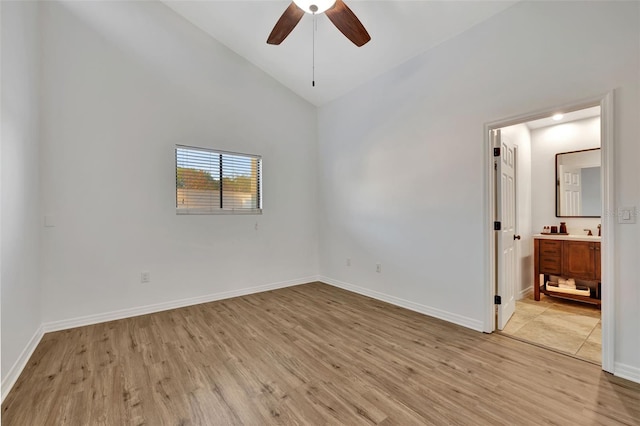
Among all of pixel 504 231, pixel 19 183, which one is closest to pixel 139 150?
pixel 19 183

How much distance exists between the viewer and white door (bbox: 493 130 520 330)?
9.34 feet

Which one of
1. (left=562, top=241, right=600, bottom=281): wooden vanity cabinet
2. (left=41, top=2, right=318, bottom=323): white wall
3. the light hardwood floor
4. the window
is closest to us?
the light hardwood floor

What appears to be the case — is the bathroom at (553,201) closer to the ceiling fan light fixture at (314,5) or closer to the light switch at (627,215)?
the light switch at (627,215)

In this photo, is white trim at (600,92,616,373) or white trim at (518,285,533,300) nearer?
white trim at (600,92,616,373)

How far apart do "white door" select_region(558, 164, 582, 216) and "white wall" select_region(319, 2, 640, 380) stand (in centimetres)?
241

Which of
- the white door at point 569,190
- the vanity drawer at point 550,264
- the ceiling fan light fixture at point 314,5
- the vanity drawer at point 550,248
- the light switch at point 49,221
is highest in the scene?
the ceiling fan light fixture at point 314,5

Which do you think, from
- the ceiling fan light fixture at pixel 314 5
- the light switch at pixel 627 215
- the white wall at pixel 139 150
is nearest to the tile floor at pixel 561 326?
the light switch at pixel 627 215

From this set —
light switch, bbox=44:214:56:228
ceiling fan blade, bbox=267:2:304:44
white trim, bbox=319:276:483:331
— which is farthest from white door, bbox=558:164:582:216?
light switch, bbox=44:214:56:228

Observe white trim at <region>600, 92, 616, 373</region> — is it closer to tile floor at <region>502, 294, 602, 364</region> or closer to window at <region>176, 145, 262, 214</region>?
tile floor at <region>502, 294, 602, 364</region>

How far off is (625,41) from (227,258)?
4524 millimetres

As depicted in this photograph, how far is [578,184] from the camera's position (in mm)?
4023

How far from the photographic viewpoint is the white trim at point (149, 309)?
9.71 ft

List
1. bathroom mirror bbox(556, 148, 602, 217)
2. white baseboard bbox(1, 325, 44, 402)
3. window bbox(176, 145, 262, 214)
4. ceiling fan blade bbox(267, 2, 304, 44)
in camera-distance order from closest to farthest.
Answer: white baseboard bbox(1, 325, 44, 402) < ceiling fan blade bbox(267, 2, 304, 44) < window bbox(176, 145, 262, 214) < bathroom mirror bbox(556, 148, 602, 217)

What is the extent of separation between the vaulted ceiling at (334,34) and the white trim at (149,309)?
3305 mm
